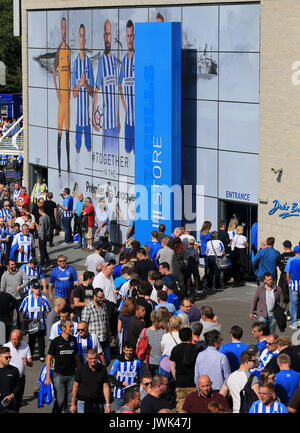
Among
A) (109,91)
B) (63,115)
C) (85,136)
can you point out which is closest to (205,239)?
(109,91)

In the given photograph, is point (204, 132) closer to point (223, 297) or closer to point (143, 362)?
point (223, 297)

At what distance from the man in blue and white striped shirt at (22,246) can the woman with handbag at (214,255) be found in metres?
3.88

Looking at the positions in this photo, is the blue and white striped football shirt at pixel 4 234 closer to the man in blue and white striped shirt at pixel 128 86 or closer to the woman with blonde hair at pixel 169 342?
the man in blue and white striped shirt at pixel 128 86

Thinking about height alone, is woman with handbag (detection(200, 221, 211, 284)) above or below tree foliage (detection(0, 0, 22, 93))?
A: below

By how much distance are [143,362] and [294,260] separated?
526 centimetres

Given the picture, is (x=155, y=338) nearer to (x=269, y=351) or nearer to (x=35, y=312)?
(x=269, y=351)

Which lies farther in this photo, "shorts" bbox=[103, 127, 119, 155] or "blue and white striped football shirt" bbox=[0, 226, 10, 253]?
"shorts" bbox=[103, 127, 119, 155]

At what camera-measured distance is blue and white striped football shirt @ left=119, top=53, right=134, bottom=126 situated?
27.0 m

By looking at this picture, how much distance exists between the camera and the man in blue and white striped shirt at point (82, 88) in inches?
1165

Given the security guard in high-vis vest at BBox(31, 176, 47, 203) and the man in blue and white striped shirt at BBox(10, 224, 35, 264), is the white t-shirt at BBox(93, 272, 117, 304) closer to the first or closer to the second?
the man in blue and white striped shirt at BBox(10, 224, 35, 264)

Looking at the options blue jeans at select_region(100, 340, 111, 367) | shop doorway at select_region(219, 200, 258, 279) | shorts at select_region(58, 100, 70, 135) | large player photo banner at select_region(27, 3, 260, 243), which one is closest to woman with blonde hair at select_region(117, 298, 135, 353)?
blue jeans at select_region(100, 340, 111, 367)

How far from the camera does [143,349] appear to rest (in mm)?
14523

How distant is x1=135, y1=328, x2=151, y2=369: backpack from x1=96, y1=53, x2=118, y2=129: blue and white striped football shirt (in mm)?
14343

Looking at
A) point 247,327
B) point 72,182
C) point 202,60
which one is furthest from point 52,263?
point 247,327
